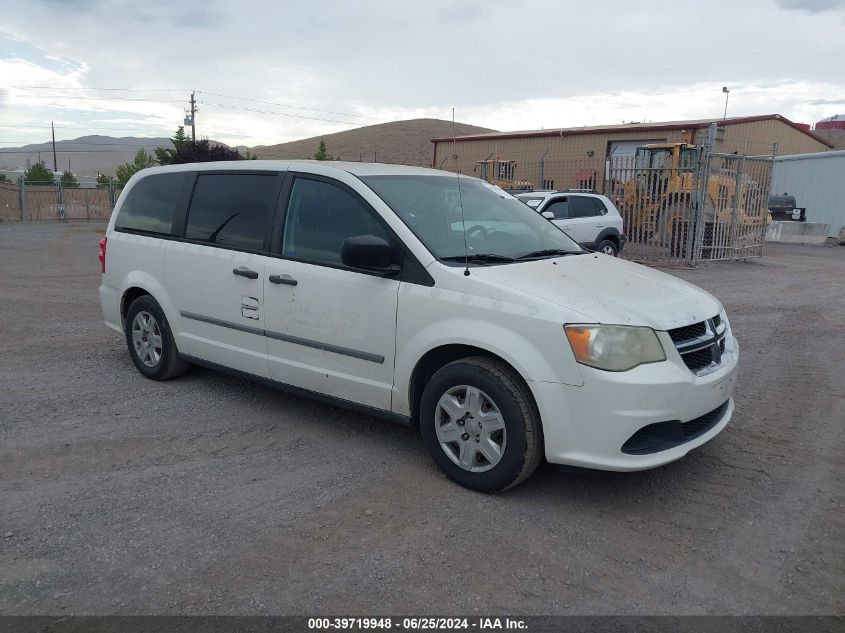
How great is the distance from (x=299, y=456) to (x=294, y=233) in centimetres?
149

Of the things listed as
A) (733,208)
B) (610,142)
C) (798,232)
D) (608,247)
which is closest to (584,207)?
(608,247)

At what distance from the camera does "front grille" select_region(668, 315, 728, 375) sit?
3.85 metres

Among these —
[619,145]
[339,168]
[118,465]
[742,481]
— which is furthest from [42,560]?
[619,145]

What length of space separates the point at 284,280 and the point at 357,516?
1.71m

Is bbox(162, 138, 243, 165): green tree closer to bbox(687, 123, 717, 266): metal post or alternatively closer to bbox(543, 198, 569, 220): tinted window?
bbox(543, 198, 569, 220): tinted window

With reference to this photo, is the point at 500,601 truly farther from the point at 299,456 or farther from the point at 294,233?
the point at 294,233

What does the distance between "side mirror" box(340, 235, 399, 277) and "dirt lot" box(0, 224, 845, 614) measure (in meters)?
1.26

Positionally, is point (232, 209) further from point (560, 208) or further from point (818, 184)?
point (818, 184)

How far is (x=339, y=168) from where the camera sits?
4.80 meters

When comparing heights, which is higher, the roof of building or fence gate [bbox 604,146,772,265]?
the roof of building

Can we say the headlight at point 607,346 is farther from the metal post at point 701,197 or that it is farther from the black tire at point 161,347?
the metal post at point 701,197

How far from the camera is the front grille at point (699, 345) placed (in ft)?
12.6

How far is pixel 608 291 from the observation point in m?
4.02

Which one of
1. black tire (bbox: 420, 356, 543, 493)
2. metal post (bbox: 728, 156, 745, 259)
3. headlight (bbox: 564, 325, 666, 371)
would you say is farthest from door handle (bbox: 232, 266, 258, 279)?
metal post (bbox: 728, 156, 745, 259)
